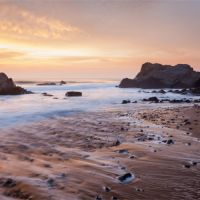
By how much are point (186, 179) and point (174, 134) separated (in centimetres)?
700

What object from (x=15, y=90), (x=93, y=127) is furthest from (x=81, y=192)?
(x=15, y=90)

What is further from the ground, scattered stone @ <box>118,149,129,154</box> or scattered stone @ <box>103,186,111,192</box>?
scattered stone @ <box>118,149,129,154</box>

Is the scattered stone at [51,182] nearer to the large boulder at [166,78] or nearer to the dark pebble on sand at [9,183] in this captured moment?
the dark pebble on sand at [9,183]

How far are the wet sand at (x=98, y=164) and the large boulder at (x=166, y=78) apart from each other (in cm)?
7300

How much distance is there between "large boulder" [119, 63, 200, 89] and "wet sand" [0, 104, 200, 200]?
73.0m

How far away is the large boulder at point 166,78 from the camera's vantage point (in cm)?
8662

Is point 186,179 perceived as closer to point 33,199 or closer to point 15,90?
point 33,199

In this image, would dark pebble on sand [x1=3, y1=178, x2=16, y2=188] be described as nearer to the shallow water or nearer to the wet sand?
the wet sand

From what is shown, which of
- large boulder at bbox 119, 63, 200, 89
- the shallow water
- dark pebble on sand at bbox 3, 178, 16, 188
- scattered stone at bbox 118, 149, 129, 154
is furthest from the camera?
large boulder at bbox 119, 63, 200, 89

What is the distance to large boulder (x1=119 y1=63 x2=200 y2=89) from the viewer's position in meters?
86.6

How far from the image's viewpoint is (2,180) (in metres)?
7.79

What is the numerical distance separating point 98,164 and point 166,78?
81.8 meters

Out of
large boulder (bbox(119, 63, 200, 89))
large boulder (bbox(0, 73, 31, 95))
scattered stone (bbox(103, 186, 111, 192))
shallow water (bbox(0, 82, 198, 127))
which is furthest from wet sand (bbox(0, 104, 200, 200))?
large boulder (bbox(119, 63, 200, 89))

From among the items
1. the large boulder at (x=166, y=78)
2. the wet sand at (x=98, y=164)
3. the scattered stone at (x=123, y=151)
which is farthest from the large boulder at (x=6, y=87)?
the large boulder at (x=166, y=78)
